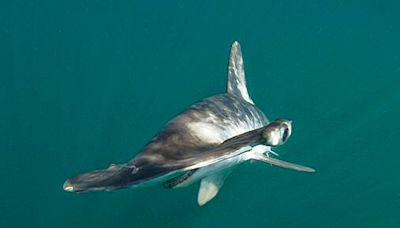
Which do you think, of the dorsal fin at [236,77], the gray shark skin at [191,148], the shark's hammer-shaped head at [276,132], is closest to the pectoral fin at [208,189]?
the gray shark skin at [191,148]

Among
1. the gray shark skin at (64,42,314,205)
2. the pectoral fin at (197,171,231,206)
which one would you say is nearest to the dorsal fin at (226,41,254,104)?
the pectoral fin at (197,171,231,206)

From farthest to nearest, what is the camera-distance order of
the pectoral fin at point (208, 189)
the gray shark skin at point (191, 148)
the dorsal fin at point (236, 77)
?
1. the dorsal fin at point (236, 77)
2. the pectoral fin at point (208, 189)
3. the gray shark skin at point (191, 148)

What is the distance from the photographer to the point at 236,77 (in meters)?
7.96

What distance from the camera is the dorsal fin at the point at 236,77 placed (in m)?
7.56

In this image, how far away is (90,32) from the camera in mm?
21016

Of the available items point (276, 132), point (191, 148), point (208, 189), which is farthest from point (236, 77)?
point (276, 132)

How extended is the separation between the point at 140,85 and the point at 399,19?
11311mm

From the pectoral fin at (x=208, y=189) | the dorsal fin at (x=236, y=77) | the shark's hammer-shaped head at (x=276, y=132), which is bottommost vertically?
the shark's hammer-shaped head at (x=276, y=132)

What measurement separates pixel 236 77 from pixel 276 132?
5.14m

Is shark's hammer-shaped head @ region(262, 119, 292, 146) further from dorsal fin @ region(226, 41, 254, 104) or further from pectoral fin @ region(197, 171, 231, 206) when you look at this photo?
dorsal fin @ region(226, 41, 254, 104)

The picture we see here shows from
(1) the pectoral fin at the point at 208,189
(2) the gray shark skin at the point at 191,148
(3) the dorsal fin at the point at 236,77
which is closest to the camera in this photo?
(2) the gray shark skin at the point at 191,148

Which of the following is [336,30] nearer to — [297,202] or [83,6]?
[297,202]

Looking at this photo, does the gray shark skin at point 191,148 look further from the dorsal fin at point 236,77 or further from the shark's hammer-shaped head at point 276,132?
the dorsal fin at point 236,77

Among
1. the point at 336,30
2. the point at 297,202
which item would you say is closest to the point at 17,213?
the point at 297,202
